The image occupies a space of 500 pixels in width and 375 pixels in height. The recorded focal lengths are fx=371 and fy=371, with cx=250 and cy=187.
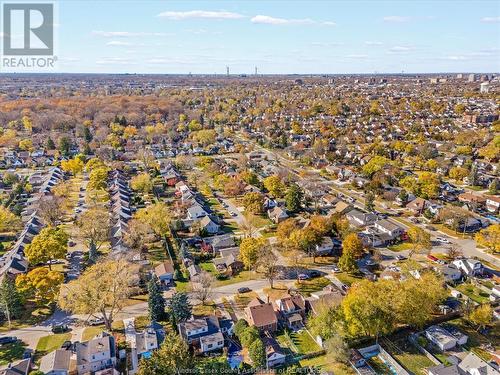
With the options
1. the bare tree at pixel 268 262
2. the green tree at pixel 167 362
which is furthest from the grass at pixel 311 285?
the green tree at pixel 167 362

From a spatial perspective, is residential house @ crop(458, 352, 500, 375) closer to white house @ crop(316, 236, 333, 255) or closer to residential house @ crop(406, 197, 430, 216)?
white house @ crop(316, 236, 333, 255)

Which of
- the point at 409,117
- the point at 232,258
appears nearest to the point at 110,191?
the point at 232,258

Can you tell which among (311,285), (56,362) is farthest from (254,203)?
(56,362)

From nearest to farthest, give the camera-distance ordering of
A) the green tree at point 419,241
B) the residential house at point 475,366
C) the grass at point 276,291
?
the residential house at point 475,366, the grass at point 276,291, the green tree at point 419,241

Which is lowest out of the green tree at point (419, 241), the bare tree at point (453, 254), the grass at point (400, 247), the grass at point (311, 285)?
the grass at point (311, 285)

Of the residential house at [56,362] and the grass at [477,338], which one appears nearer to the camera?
the residential house at [56,362]

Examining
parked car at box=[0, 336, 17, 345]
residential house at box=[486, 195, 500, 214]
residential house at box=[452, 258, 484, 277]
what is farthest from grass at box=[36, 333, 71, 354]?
residential house at box=[486, 195, 500, 214]

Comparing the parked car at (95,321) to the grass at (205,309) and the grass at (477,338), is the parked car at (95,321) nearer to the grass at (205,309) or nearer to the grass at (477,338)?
the grass at (205,309)

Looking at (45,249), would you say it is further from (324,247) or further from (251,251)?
(324,247)
